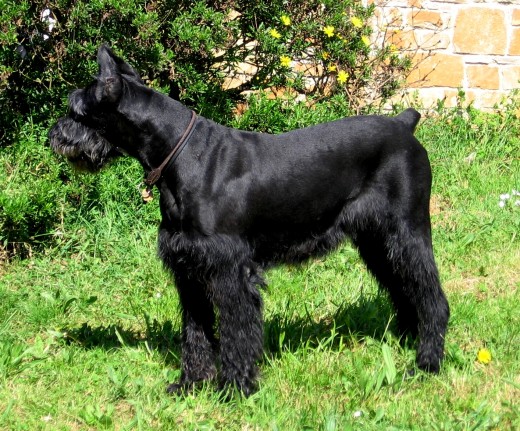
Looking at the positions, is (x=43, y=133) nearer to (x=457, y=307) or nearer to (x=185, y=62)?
(x=185, y=62)

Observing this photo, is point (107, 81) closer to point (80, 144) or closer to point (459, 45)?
point (80, 144)

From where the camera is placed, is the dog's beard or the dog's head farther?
the dog's beard

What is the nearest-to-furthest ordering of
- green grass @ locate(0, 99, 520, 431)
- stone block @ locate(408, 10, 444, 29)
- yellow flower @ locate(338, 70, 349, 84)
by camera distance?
green grass @ locate(0, 99, 520, 431) → yellow flower @ locate(338, 70, 349, 84) → stone block @ locate(408, 10, 444, 29)

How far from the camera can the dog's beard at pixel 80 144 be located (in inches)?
161

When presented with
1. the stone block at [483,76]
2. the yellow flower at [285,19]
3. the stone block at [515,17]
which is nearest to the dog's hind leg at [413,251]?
the yellow flower at [285,19]

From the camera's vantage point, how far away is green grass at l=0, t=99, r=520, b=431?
3902mm

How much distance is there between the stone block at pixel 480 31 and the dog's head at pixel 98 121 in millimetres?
4934

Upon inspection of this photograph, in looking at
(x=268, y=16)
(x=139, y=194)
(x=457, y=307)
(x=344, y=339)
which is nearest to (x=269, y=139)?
(x=344, y=339)

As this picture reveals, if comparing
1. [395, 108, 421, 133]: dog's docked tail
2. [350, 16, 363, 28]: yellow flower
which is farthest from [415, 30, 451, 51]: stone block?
[395, 108, 421, 133]: dog's docked tail

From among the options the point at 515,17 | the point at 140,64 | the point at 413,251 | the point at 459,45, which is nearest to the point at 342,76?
the point at 459,45

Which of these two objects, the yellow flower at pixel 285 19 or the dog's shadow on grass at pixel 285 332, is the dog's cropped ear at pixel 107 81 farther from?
the yellow flower at pixel 285 19

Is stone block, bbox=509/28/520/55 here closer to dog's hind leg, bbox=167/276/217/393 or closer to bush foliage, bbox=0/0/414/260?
bush foliage, bbox=0/0/414/260

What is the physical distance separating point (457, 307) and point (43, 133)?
3.59 m

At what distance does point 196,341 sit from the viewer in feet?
14.2
